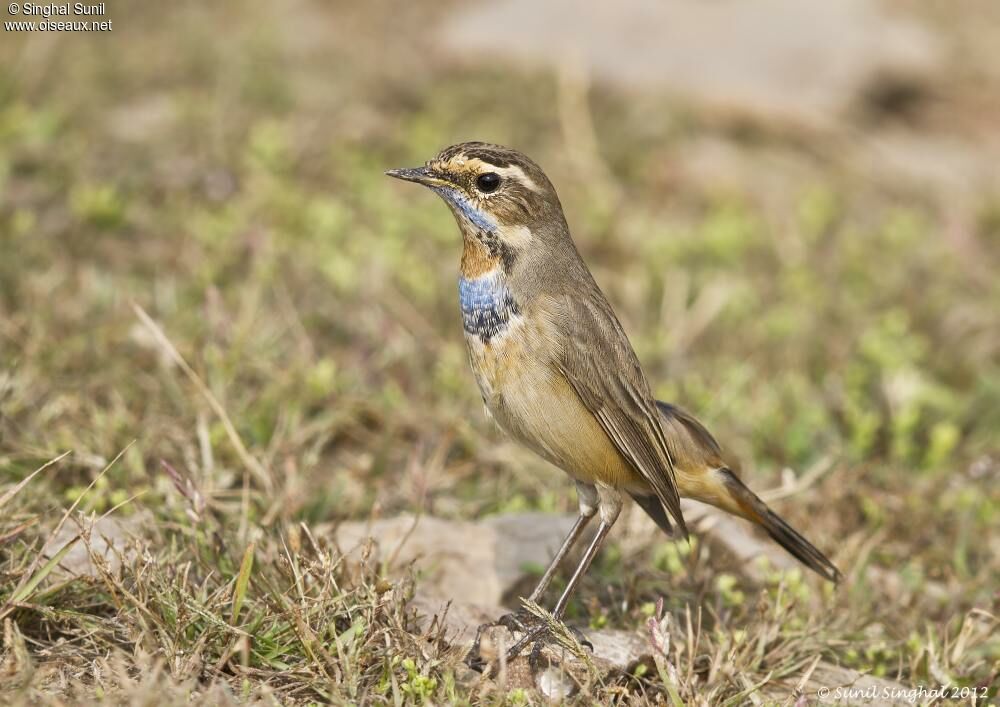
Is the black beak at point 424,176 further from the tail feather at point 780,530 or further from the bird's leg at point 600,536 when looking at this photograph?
the tail feather at point 780,530

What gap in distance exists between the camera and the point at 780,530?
16.8ft

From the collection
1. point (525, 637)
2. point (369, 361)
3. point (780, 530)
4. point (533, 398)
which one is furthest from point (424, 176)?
point (369, 361)

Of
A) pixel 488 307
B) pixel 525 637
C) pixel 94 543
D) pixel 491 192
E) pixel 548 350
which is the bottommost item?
pixel 525 637

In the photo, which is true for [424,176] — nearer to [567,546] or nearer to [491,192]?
[491,192]

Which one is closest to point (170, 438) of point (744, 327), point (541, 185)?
point (541, 185)

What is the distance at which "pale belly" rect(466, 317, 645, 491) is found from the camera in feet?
15.5

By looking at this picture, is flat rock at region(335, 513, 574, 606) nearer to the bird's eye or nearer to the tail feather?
the tail feather

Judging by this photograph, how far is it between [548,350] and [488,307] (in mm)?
290

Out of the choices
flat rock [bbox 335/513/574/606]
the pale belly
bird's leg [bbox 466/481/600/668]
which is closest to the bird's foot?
bird's leg [bbox 466/481/600/668]

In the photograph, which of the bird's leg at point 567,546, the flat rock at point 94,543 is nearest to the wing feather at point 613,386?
the bird's leg at point 567,546

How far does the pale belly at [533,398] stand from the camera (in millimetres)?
4719

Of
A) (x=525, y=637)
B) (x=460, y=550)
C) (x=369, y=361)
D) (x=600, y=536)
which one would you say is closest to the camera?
(x=525, y=637)

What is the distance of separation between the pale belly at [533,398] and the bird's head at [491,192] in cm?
35

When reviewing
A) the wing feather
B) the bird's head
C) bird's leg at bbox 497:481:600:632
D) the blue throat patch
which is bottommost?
bird's leg at bbox 497:481:600:632
